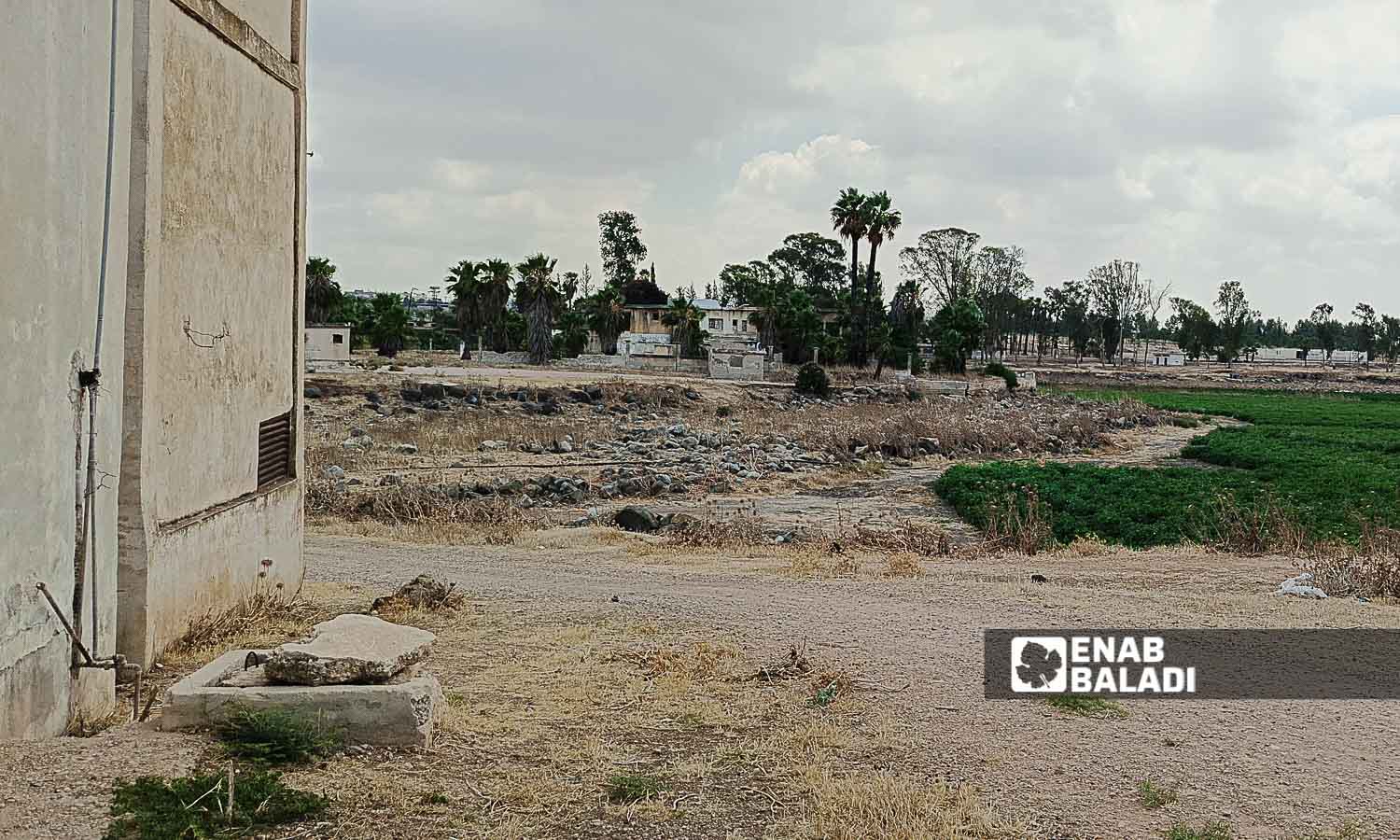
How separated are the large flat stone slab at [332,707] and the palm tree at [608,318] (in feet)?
229

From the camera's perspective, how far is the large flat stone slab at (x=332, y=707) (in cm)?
730

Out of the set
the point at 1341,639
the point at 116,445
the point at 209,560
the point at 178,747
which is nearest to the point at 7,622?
the point at 178,747

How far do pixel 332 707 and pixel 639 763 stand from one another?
6.36 ft

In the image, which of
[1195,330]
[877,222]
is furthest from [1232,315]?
[877,222]

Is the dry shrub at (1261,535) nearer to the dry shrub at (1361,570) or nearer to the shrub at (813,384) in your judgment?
the dry shrub at (1361,570)

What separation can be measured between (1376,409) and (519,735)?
70379mm

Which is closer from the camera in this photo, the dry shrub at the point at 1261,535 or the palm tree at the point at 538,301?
the dry shrub at the point at 1261,535

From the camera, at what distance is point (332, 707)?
→ 24.1 ft

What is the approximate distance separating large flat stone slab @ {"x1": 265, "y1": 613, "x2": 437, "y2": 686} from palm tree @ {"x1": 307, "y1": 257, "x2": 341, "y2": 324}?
60865mm

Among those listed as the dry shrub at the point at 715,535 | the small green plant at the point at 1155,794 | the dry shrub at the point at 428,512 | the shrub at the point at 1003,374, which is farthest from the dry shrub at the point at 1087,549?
the shrub at the point at 1003,374

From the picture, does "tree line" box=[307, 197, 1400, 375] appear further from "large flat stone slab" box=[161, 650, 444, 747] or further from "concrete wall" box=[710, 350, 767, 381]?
"large flat stone slab" box=[161, 650, 444, 747]

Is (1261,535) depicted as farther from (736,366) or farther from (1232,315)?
(1232,315)

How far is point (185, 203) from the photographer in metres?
10.0

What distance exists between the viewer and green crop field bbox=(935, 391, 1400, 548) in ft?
74.6
